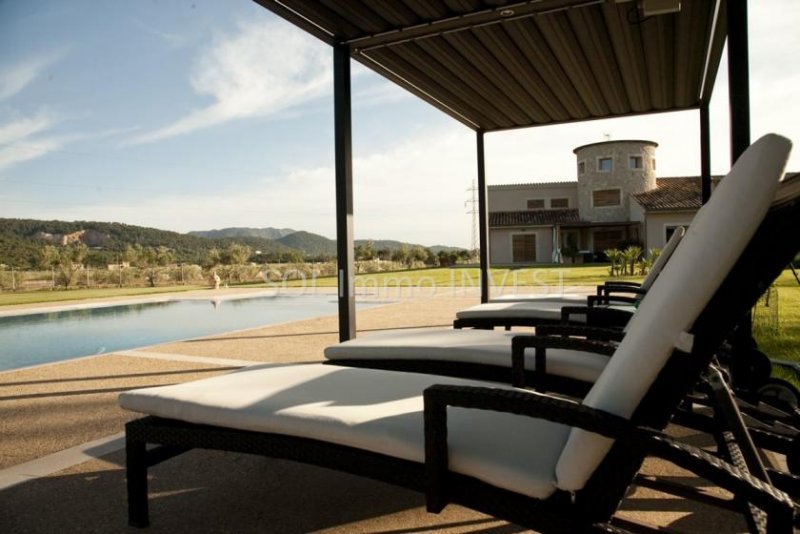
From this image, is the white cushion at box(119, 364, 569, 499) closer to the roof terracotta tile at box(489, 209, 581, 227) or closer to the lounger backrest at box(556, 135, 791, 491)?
the lounger backrest at box(556, 135, 791, 491)

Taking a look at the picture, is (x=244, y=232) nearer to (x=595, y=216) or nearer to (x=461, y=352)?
(x=595, y=216)

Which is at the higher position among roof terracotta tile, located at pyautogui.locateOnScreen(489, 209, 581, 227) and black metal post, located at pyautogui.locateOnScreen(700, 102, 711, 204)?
roof terracotta tile, located at pyautogui.locateOnScreen(489, 209, 581, 227)

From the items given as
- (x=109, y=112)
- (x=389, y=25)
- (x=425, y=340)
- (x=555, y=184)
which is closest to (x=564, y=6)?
(x=389, y=25)

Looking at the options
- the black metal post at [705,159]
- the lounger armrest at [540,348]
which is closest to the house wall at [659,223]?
the black metal post at [705,159]

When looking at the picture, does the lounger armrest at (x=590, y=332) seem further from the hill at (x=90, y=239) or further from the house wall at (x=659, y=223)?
the house wall at (x=659, y=223)

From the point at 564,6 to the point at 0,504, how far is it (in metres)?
4.85

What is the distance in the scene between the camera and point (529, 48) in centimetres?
539

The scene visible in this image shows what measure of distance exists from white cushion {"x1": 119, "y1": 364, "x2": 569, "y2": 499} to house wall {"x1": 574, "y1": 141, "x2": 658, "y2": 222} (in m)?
30.8

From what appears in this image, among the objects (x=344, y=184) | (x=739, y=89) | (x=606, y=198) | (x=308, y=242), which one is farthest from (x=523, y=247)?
(x=308, y=242)

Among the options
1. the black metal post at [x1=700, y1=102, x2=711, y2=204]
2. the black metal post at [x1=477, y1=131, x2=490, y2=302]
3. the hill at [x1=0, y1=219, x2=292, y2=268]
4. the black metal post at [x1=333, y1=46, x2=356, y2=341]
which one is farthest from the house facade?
the black metal post at [x1=333, y1=46, x2=356, y2=341]

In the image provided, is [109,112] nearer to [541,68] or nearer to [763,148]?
[541,68]

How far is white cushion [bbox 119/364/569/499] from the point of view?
1.53 meters

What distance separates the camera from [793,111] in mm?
5055

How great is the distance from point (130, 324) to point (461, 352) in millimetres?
10266
